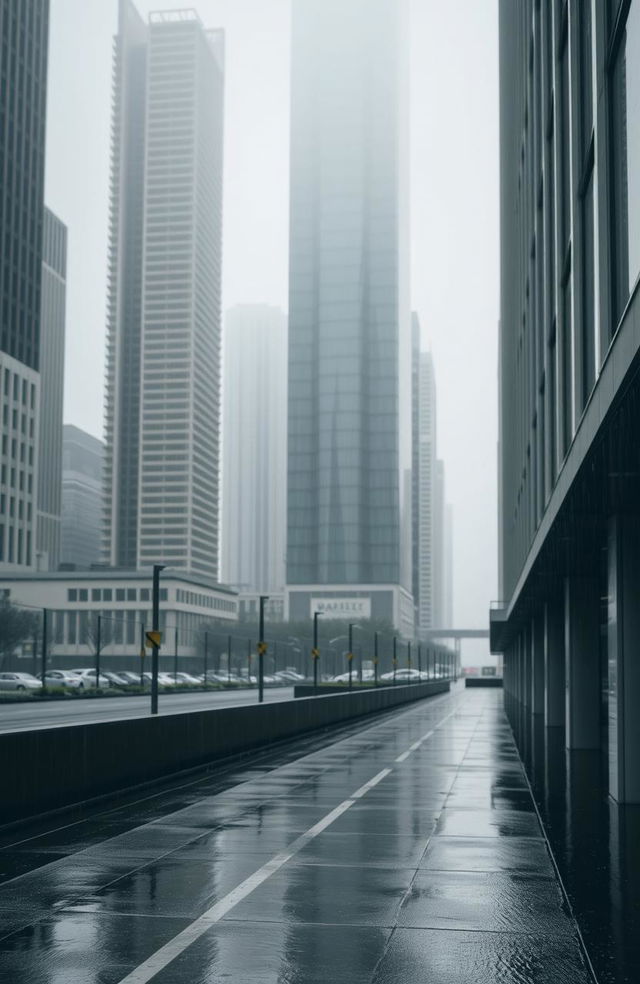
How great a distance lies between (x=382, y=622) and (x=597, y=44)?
175878mm

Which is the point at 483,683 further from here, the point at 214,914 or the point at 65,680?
the point at 214,914

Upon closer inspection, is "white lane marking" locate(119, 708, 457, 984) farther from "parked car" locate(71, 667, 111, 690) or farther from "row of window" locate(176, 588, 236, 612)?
"row of window" locate(176, 588, 236, 612)

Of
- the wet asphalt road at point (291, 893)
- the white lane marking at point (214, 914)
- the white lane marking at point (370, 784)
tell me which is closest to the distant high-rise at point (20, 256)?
the white lane marking at point (370, 784)

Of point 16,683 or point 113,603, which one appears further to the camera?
point 113,603

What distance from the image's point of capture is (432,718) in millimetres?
48500

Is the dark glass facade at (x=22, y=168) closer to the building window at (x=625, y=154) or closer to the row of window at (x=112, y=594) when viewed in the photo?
the row of window at (x=112, y=594)

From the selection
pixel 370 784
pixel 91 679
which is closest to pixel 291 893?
pixel 370 784

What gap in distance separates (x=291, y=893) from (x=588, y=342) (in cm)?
897

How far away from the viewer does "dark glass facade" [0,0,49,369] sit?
12644 cm

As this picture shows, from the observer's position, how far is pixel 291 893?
10.4m

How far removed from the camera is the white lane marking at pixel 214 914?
25.4 ft

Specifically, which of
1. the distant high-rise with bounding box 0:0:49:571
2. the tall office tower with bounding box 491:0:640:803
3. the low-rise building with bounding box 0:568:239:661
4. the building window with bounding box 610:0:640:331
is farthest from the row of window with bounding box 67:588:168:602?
the building window with bounding box 610:0:640:331

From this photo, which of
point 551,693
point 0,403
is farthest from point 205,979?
point 0,403

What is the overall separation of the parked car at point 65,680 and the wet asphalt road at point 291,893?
172ft
